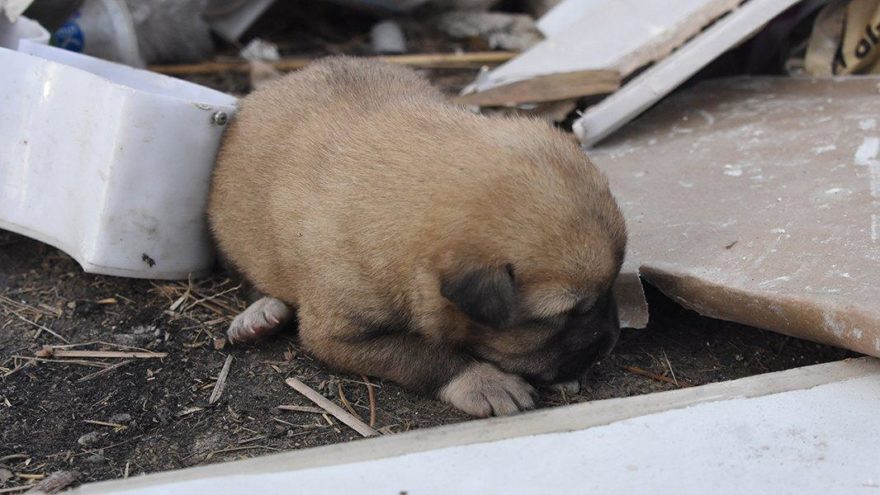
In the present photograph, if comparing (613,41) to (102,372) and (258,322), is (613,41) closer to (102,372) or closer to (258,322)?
(258,322)

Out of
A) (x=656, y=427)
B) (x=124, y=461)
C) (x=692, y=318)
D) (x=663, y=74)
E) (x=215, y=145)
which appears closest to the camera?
(x=656, y=427)

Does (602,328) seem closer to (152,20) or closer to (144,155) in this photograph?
(144,155)

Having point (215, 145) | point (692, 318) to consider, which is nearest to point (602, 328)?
point (692, 318)

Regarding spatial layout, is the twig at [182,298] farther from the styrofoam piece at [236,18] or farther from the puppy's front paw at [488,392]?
the styrofoam piece at [236,18]

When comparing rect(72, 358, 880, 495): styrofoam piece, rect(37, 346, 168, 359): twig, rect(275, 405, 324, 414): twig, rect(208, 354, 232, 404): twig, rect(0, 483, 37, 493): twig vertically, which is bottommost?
rect(208, 354, 232, 404): twig

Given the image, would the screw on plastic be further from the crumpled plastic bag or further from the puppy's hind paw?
the crumpled plastic bag

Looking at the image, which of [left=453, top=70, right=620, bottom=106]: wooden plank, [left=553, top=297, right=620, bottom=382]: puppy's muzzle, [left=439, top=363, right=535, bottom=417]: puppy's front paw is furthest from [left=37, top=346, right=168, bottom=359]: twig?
[left=453, top=70, right=620, bottom=106]: wooden plank
